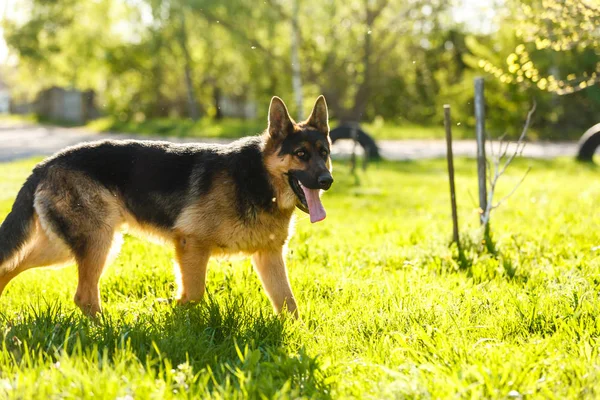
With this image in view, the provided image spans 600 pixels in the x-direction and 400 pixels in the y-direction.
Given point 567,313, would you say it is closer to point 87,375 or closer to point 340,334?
point 340,334

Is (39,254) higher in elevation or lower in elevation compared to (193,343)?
higher

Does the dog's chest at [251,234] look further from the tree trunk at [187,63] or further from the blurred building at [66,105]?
the blurred building at [66,105]

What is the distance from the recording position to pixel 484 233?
22.6 feet

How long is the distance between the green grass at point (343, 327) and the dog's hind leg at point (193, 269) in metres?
0.20

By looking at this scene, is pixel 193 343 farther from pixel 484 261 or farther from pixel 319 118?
pixel 484 261

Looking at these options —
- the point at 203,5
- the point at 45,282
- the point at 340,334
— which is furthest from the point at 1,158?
the point at 340,334

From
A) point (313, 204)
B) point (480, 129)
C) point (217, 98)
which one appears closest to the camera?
point (313, 204)

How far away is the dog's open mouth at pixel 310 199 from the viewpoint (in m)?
4.66

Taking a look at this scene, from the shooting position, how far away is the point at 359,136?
16859 millimetres

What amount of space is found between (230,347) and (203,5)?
25.2 m

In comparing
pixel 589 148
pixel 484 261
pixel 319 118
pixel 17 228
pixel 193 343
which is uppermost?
pixel 319 118

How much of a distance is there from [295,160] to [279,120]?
0.34 metres

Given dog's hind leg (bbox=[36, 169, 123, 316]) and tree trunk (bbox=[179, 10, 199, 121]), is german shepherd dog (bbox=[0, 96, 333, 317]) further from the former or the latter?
tree trunk (bbox=[179, 10, 199, 121])

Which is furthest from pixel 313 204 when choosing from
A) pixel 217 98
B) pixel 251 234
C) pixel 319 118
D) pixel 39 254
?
pixel 217 98
